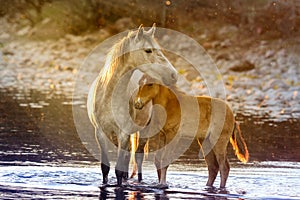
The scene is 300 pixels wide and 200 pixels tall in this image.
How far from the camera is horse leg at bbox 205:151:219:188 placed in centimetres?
1166

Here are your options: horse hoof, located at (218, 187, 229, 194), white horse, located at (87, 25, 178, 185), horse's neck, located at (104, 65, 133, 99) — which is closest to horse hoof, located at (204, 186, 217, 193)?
horse hoof, located at (218, 187, 229, 194)

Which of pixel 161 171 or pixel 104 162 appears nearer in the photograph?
pixel 161 171

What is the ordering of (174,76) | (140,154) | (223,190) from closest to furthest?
(174,76) < (223,190) < (140,154)

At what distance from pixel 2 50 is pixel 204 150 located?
51.6 feet

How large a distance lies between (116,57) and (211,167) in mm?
1859

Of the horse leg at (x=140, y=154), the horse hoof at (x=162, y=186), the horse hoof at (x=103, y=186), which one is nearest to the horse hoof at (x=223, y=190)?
the horse hoof at (x=162, y=186)

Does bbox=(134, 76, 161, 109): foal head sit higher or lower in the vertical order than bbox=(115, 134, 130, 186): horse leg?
higher

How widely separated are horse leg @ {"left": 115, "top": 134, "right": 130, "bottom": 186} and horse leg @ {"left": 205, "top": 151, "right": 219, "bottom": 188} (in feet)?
3.48

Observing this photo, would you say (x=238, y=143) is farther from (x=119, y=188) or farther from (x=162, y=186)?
(x=119, y=188)

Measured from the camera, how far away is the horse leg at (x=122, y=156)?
11.3 meters

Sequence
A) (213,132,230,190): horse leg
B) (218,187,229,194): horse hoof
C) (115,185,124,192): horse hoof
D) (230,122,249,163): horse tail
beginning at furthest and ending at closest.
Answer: (230,122,249,163): horse tail
(213,132,230,190): horse leg
(218,187,229,194): horse hoof
(115,185,124,192): horse hoof

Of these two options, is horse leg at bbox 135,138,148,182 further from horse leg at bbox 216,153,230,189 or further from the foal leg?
horse leg at bbox 216,153,230,189

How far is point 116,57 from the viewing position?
37.4 ft

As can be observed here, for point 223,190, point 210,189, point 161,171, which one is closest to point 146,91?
point 161,171
